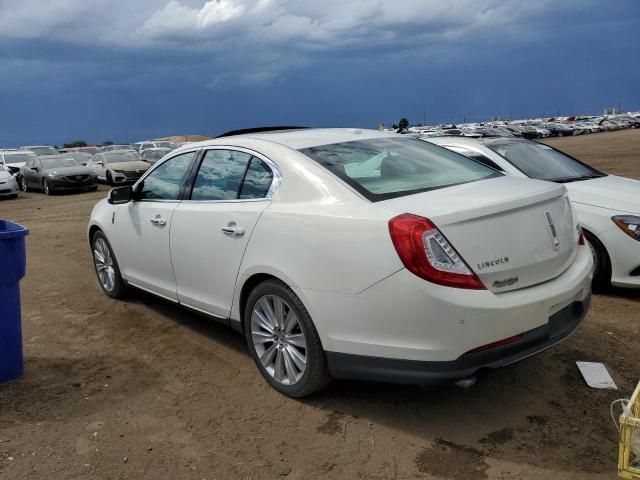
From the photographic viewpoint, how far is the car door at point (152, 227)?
473 centimetres

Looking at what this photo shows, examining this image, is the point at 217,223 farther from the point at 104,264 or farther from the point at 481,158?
the point at 481,158

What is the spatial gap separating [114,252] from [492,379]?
137 inches

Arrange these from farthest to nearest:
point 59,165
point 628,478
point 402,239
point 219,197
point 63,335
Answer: point 59,165 < point 63,335 < point 219,197 < point 402,239 < point 628,478

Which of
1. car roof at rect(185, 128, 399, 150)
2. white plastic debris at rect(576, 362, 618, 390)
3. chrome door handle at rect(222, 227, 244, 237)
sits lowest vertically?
white plastic debris at rect(576, 362, 618, 390)

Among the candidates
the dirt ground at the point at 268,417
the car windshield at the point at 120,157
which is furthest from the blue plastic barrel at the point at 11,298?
the car windshield at the point at 120,157

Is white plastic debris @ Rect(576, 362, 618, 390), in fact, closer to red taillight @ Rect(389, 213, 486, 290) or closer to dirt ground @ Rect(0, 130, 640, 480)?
dirt ground @ Rect(0, 130, 640, 480)

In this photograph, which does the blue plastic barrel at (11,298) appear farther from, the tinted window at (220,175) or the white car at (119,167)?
the white car at (119,167)

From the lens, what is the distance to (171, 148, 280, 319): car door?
3.93m

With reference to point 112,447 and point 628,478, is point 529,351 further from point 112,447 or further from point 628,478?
point 112,447

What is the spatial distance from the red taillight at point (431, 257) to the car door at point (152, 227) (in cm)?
223

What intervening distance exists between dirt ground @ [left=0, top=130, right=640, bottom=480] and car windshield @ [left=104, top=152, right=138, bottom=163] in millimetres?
18054

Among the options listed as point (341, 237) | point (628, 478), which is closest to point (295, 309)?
point (341, 237)

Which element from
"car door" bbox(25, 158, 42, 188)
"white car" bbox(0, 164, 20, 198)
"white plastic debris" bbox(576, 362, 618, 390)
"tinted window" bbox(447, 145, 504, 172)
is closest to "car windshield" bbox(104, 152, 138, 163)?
"car door" bbox(25, 158, 42, 188)

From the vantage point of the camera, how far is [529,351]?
3.19 meters
